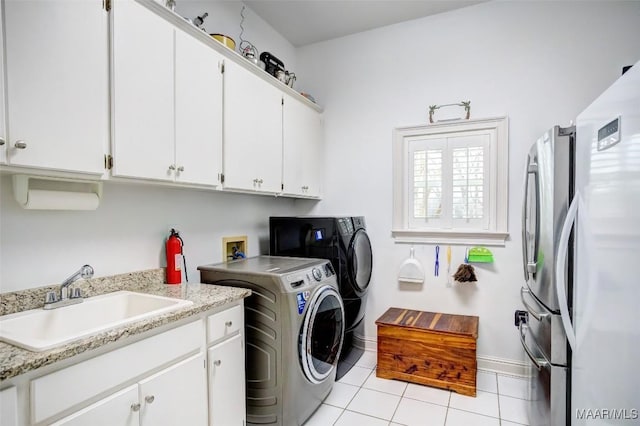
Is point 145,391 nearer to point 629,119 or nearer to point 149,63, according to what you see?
point 149,63

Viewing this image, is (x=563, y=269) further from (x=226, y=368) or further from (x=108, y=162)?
(x=108, y=162)

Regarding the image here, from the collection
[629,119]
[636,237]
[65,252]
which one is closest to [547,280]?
[636,237]

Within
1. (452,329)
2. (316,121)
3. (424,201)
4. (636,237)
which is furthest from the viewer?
(316,121)

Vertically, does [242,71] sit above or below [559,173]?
above

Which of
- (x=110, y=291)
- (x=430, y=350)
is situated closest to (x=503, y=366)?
(x=430, y=350)

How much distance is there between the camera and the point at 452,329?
2.44m

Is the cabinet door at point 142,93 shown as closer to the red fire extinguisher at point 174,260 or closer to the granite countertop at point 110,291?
the red fire extinguisher at point 174,260

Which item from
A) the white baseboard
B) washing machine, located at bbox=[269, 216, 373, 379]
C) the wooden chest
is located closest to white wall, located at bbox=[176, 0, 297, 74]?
washing machine, located at bbox=[269, 216, 373, 379]

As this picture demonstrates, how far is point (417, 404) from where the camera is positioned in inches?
88.7

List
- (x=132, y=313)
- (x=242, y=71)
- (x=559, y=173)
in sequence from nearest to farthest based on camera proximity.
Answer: (x=559, y=173) < (x=132, y=313) < (x=242, y=71)

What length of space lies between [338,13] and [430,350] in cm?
275

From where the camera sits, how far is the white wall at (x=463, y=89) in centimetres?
244

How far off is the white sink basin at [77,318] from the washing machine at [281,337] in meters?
0.48

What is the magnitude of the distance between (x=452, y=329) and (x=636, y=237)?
1685 millimetres
